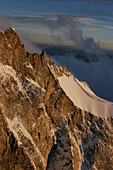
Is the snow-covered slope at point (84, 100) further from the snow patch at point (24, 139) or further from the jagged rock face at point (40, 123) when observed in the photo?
the snow patch at point (24, 139)

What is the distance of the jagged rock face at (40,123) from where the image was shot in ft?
394

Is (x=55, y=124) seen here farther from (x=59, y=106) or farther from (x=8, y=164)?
(x=8, y=164)

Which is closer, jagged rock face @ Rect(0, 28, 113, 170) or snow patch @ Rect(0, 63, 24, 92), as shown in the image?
jagged rock face @ Rect(0, 28, 113, 170)

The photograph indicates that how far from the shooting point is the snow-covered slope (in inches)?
6688

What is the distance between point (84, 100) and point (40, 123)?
5777cm

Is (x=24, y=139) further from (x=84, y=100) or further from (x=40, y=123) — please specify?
(x=84, y=100)

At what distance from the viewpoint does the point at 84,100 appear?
592 feet

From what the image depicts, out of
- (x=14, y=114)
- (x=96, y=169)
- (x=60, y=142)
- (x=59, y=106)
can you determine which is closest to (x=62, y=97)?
(x=59, y=106)

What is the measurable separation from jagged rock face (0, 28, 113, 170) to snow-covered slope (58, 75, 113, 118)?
695cm

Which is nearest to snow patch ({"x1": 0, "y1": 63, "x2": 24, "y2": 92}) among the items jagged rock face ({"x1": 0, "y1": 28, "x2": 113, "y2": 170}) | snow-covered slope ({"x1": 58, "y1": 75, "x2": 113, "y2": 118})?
jagged rock face ({"x1": 0, "y1": 28, "x2": 113, "y2": 170})

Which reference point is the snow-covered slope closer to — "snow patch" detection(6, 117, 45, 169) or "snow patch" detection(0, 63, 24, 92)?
"snow patch" detection(0, 63, 24, 92)

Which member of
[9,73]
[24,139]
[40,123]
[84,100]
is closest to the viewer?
[24,139]

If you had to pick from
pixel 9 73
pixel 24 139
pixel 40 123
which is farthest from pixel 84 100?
pixel 9 73

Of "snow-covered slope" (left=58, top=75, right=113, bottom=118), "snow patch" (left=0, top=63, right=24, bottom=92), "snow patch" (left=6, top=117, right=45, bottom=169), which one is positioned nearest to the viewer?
"snow patch" (left=6, top=117, right=45, bottom=169)
